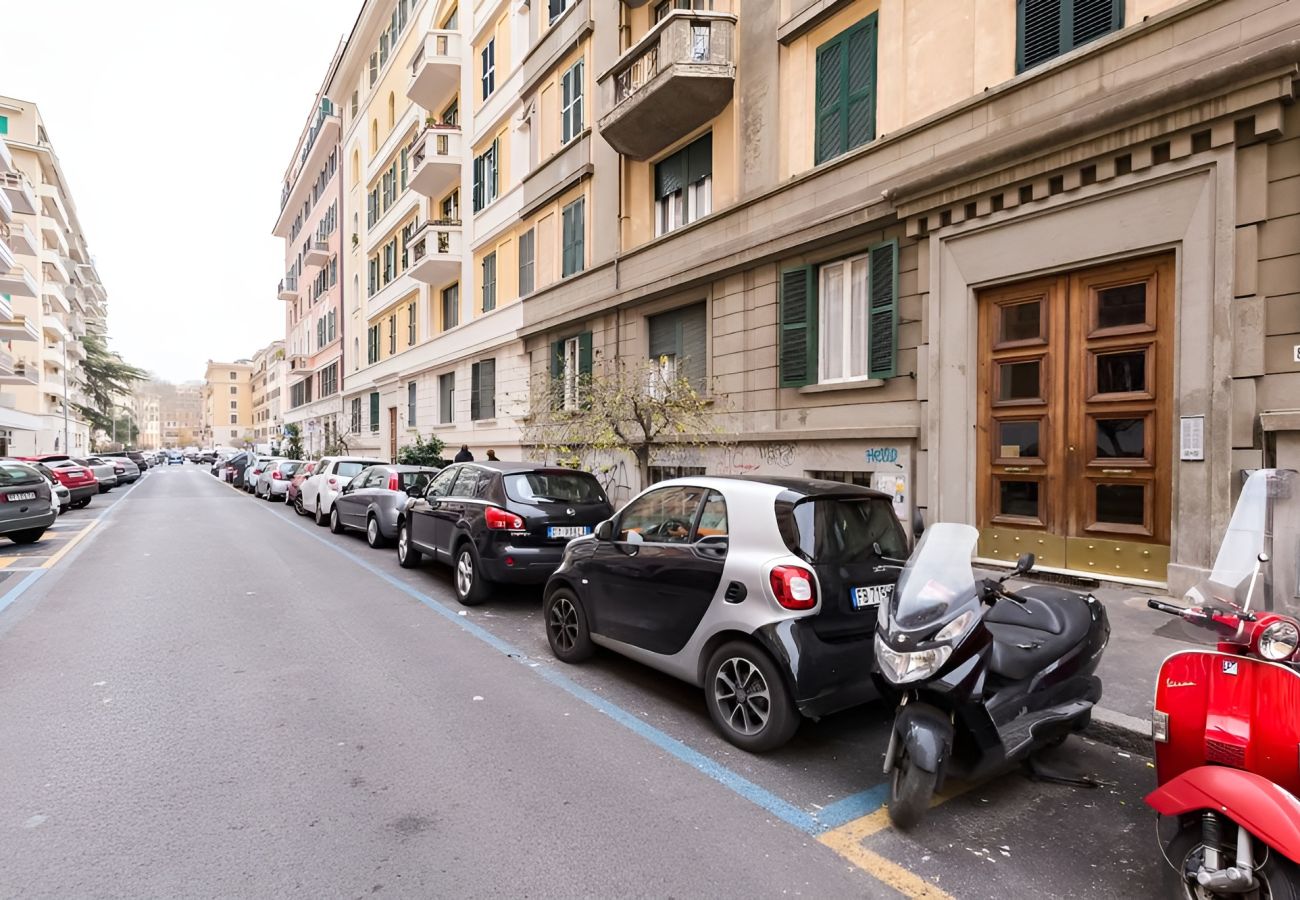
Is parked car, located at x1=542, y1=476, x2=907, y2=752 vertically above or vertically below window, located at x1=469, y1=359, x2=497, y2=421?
below

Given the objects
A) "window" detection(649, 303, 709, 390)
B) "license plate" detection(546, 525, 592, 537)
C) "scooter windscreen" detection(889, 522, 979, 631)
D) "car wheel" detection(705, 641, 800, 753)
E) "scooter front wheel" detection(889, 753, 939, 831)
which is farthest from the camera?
"window" detection(649, 303, 709, 390)

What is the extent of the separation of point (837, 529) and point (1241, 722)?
7.03 ft

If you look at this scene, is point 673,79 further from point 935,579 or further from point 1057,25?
point 935,579

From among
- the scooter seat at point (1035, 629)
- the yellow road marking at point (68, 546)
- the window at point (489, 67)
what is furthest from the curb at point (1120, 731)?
the window at point (489, 67)

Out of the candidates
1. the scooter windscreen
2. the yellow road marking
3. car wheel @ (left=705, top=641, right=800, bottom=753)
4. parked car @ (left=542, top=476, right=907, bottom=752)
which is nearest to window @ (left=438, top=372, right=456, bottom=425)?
the yellow road marking

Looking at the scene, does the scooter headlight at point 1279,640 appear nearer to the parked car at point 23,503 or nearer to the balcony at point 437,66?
the parked car at point 23,503

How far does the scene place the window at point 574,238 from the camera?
16641 mm

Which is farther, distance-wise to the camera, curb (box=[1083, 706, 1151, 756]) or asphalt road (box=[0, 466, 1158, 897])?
curb (box=[1083, 706, 1151, 756])

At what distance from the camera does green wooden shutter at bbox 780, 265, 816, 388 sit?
1056 cm

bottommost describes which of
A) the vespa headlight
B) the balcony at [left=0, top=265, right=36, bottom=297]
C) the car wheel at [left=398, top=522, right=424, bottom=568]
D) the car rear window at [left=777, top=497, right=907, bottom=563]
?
the car wheel at [left=398, top=522, right=424, bottom=568]

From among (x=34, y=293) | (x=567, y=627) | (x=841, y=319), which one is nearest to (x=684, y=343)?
(x=841, y=319)

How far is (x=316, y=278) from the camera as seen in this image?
1781 inches

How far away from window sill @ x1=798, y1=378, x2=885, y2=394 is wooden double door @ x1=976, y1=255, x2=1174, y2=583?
142cm

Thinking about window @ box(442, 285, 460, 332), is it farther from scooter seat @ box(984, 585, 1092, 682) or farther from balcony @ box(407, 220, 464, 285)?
scooter seat @ box(984, 585, 1092, 682)
